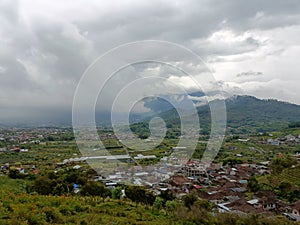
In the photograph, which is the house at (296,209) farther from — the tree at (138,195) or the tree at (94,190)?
the tree at (94,190)

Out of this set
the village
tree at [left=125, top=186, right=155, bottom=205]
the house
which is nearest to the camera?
tree at [left=125, top=186, right=155, bottom=205]

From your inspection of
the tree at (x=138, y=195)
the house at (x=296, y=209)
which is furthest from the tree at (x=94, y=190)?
the house at (x=296, y=209)

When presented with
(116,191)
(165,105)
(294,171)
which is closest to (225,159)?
(294,171)

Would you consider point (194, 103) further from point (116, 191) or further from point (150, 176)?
point (150, 176)

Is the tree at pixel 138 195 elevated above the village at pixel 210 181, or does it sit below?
above

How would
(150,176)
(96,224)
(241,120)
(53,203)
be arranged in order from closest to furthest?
1. (96,224)
2. (53,203)
3. (150,176)
4. (241,120)

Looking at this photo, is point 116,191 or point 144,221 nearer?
point 144,221

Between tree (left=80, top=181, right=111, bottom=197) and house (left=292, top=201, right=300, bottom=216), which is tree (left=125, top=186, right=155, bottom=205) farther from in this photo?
house (left=292, top=201, right=300, bottom=216)

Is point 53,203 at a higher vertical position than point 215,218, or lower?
higher

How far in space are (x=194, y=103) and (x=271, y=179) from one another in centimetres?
1800

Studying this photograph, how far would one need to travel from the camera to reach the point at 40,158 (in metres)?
30.8

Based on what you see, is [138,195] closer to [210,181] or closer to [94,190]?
[94,190]

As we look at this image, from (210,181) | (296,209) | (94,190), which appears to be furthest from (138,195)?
(210,181)

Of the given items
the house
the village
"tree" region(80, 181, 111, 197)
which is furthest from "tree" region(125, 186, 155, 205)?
the house
